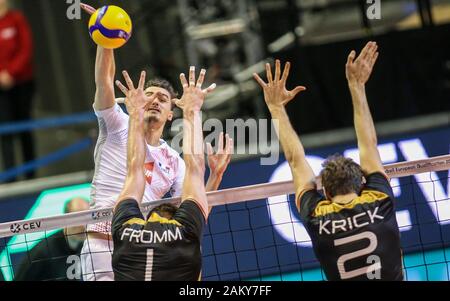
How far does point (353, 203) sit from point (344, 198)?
3.7 inches

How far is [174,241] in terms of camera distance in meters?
6.15

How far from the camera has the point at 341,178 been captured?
6289 millimetres

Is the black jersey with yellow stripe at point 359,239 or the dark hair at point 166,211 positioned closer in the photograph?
the black jersey with yellow stripe at point 359,239

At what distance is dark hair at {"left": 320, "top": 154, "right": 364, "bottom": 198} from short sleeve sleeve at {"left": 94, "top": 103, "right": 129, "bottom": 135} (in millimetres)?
1980

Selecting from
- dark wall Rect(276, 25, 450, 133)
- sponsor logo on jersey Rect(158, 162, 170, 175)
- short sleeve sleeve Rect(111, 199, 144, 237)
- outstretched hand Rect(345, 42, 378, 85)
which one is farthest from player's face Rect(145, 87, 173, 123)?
dark wall Rect(276, 25, 450, 133)

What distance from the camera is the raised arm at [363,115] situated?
6598 mm

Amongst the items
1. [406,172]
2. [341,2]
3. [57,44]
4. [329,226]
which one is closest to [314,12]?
[341,2]

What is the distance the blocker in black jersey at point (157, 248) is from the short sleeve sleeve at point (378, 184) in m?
1.23

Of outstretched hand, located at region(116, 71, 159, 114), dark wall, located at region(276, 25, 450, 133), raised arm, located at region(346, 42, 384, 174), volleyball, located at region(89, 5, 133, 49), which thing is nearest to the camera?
A: raised arm, located at region(346, 42, 384, 174)

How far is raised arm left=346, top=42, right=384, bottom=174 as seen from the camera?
6.60 metres

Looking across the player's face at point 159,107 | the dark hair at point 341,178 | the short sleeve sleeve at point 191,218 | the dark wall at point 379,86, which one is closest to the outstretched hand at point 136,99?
the player's face at point 159,107

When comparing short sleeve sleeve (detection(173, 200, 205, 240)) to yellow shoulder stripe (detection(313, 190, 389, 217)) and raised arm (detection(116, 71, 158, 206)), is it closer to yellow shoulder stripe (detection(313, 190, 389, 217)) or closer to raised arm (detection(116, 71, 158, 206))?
raised arm (detection(116, 71, 158, 206))

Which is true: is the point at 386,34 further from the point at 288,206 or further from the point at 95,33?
the point at 95,33

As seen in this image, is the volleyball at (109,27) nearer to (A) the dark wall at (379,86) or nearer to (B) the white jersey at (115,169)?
(B) the white jersey at (115,169)
